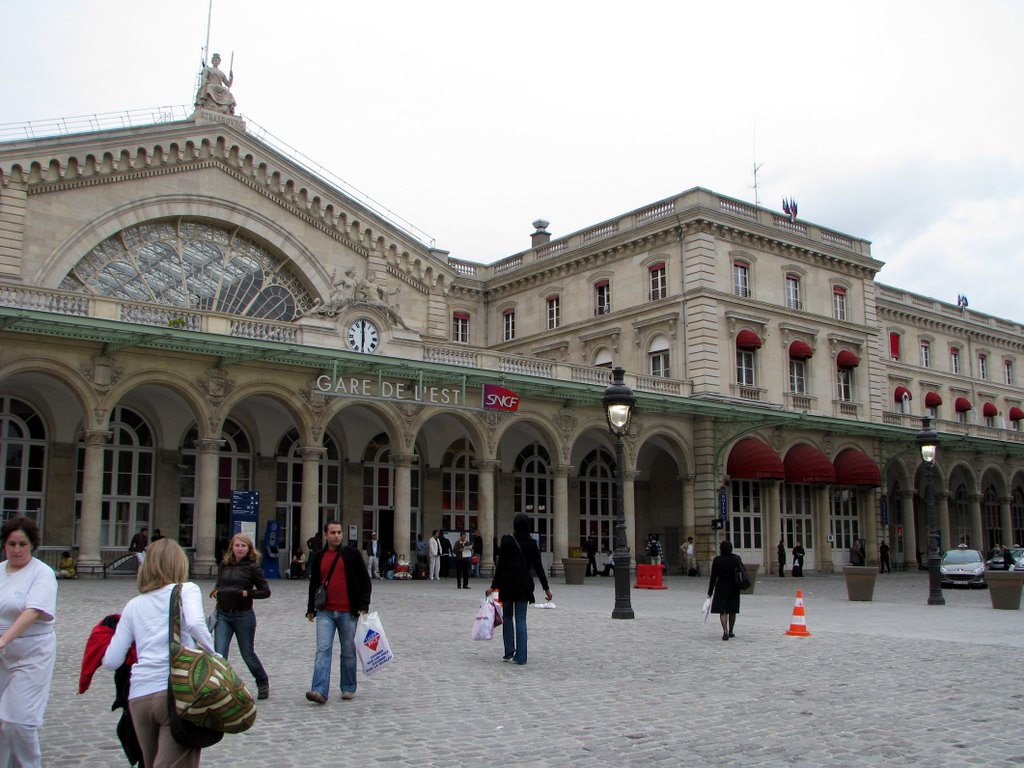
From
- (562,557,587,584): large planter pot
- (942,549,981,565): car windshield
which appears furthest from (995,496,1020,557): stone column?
(562,557,587,584): large planter pot

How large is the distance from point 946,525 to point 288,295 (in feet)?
113

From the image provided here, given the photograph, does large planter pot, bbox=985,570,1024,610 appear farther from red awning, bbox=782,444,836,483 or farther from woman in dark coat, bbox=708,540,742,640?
red awning, bbox=782,444,836,483

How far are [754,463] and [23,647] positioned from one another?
116 feet

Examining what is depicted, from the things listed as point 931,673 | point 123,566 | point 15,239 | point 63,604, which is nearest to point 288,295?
point 15,239

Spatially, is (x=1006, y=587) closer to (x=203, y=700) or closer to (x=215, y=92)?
(x=203, y=700)

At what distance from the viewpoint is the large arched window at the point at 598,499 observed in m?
41.4

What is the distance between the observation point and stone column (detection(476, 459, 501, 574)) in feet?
109

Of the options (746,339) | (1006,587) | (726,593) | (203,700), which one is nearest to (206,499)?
(726,593)

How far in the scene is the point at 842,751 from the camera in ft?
25.6

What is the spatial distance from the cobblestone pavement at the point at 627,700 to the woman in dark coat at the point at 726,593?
0.36m

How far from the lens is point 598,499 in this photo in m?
42.1

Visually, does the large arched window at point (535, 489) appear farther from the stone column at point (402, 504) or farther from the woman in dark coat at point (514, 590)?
the woman in dark coat at point (514, 590)

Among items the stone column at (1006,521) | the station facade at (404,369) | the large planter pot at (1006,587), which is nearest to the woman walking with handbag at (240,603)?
the station facade at (404,369)

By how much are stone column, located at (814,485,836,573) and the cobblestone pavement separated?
84.8 feet
